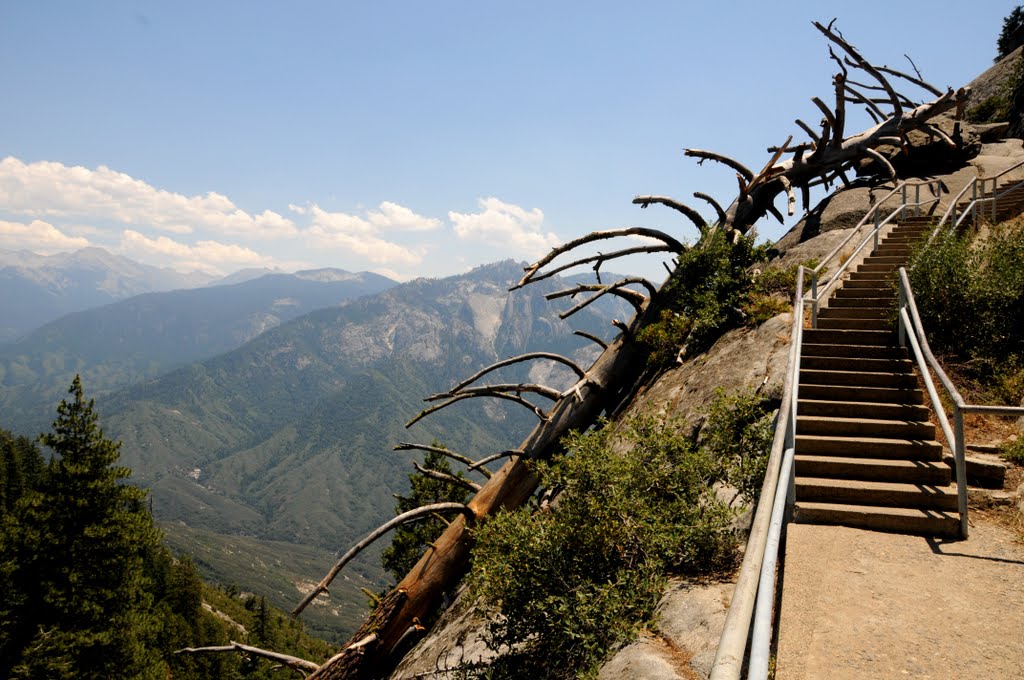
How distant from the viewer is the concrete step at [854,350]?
9.77 meters

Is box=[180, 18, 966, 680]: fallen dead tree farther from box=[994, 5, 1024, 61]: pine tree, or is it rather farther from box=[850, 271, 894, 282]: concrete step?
box=[994, 5, 1024, 61]: pine tree

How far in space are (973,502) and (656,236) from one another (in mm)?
7136

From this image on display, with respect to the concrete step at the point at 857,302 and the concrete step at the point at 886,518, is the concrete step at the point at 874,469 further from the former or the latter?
the concrete step at the point at 857,302

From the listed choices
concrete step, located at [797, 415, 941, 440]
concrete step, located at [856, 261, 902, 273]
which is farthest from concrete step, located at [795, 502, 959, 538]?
concrete step, located at [856, 261, 902, 273]

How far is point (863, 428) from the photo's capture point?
8.31 m

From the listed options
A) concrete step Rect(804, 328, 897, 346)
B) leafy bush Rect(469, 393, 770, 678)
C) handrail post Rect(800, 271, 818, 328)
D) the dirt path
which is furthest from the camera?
handrail post Rect(800, 271, 818, 328)

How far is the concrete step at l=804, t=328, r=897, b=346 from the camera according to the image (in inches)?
405

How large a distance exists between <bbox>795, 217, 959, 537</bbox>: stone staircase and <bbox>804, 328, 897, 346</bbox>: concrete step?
16 mm

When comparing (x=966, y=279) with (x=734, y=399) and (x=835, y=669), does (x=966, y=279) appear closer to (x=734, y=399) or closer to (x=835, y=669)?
(x=734, y=399)

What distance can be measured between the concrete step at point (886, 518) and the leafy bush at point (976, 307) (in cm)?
362

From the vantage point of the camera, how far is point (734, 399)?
7812 mm

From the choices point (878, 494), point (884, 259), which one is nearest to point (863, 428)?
point (878, 494)

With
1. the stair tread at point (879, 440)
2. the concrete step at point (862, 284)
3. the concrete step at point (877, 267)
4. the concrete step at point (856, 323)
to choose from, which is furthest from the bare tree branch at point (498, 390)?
the concrete step at point (877, 267)

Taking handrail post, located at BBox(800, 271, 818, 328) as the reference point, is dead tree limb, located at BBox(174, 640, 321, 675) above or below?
below
